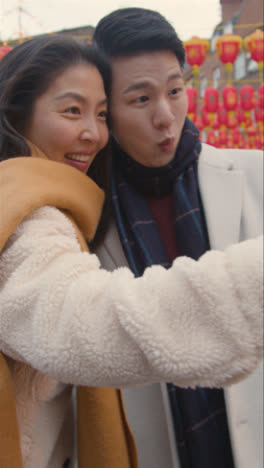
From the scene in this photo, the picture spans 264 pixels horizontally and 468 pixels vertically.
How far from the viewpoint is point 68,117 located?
1142 mm

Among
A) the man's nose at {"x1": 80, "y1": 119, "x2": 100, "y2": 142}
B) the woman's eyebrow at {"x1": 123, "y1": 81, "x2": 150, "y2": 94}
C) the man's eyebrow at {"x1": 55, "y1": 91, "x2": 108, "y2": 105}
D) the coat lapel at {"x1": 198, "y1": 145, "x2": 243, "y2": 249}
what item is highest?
the man's eyebrow at {"x1": 55, "y1": 91, "x2": 108, "y2": 105}

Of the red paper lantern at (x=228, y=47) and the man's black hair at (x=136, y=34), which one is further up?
the man's black hair at (x=136, y=34)

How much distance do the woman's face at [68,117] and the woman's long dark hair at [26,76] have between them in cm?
2

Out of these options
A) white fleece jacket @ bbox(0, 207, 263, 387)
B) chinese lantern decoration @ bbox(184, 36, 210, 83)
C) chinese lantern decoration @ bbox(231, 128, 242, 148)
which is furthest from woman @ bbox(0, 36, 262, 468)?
chinese lantern decoration @ bbox(231, 128, 242, 148)

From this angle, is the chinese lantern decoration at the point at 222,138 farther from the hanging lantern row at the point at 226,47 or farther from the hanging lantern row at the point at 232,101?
the hanging lantern row at the point at 226,47

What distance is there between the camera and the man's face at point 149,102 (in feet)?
4.69

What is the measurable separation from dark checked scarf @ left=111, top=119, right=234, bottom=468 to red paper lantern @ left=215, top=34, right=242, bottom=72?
15.0 ft

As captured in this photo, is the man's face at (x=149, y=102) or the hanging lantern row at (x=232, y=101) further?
the hanging lantern row at (x=232, y=101)

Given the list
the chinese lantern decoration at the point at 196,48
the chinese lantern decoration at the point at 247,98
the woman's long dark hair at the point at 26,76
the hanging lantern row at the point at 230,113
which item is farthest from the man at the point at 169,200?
the chinese lantern decoration at the point at 247,98

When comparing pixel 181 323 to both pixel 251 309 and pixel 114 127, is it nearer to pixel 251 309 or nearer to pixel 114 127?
pixel 251 309

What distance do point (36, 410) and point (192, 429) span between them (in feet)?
1.77

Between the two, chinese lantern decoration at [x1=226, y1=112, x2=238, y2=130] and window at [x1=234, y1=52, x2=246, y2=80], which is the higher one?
chinese lantern decoration at [x1=226, y1=112, x2=238, y2=130]

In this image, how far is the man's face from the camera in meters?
1.43

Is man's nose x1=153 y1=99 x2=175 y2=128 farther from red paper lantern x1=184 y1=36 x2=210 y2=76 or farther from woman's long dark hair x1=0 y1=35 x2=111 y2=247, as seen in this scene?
red paper lantern x1=184 y1=36 x2=210 y2=76
